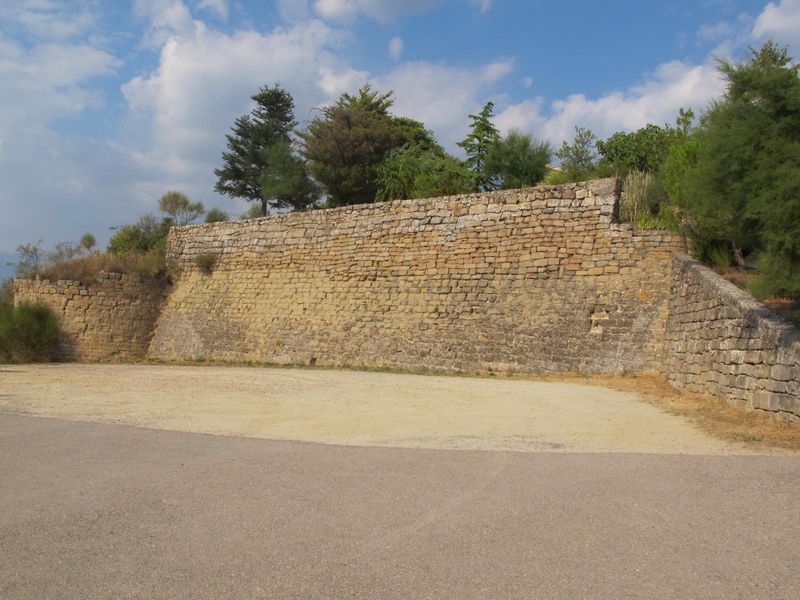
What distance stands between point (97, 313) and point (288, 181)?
17204 millimetres

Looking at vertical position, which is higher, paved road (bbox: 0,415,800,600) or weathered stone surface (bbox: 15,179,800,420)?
weathered stone surface (bbox: 15,179,800,420)

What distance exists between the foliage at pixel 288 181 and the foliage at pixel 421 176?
26.6ft

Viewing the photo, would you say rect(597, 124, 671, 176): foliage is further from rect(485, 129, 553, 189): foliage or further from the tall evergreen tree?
the tall evergreen tree

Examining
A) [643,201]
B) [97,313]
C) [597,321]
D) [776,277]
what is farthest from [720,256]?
[97,313]

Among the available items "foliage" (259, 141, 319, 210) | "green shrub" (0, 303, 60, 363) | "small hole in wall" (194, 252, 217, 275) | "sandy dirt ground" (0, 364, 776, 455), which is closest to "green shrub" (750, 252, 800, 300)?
"sandy dirt ground" (0, 364, 776, 455)

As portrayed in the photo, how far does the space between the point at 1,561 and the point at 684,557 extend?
358cm

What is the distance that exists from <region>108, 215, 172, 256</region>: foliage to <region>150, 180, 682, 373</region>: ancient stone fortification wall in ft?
31.4

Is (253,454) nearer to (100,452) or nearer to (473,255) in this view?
(100,452)

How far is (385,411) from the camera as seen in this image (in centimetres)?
880

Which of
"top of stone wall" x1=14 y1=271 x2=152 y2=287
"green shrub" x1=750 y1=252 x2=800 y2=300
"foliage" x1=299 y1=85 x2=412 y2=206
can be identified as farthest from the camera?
"foliage" x1=299 y1=85 x2=412 y2=206

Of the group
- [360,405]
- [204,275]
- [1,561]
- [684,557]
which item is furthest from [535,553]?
[204,275]

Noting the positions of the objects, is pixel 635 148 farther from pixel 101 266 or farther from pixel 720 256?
pixel 101 266

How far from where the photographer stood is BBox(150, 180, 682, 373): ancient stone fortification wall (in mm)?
13352

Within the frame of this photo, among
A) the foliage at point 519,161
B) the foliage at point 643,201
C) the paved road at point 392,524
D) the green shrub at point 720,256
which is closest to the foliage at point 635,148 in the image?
the foliage at point 519,161
